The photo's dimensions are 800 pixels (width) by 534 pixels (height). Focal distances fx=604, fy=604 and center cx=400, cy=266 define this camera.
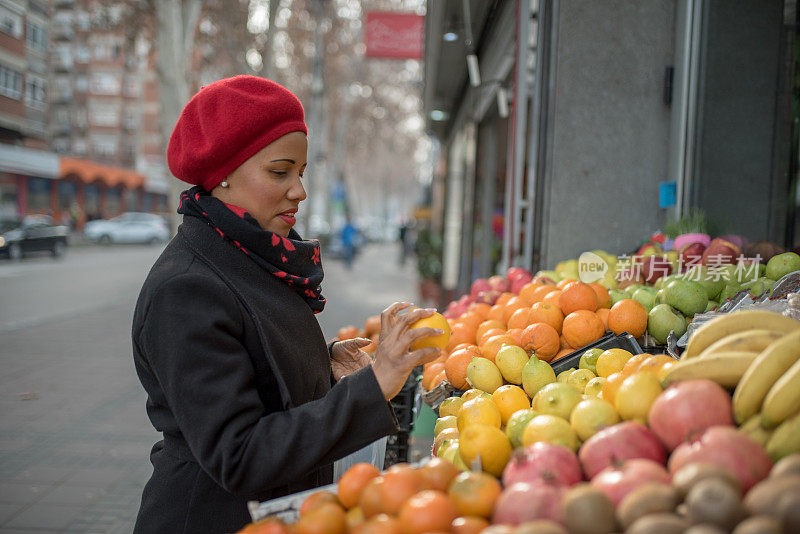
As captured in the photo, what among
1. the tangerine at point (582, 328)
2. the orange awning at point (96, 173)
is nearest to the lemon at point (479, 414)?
the tangerine at point (582, 328)

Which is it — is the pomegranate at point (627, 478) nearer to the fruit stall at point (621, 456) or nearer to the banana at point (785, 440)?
the fruit stall at point (621, 456)

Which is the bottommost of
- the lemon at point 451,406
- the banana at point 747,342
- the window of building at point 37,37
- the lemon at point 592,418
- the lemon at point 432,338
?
the lemon at point 451,406

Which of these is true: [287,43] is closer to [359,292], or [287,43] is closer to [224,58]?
[224,58]

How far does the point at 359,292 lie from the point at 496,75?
8948 millimetres

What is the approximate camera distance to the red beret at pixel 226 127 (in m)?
1.69

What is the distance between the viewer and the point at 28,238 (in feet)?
69.7

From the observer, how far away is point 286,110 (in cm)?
179

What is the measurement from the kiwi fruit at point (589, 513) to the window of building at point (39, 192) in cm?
3906

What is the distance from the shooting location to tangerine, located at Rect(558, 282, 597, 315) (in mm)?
2914

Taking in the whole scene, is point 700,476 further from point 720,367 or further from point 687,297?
point 687,297

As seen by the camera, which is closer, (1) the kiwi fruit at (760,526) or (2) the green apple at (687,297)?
(1) the kiwi fruit at (760,526)

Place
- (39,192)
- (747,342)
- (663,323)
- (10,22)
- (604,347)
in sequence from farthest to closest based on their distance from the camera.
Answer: (39,192)
(10,22)
(663,323)
(604,347)
(747,342)

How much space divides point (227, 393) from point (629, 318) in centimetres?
191

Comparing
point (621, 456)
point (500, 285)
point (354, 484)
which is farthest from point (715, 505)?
point (500, 285)
